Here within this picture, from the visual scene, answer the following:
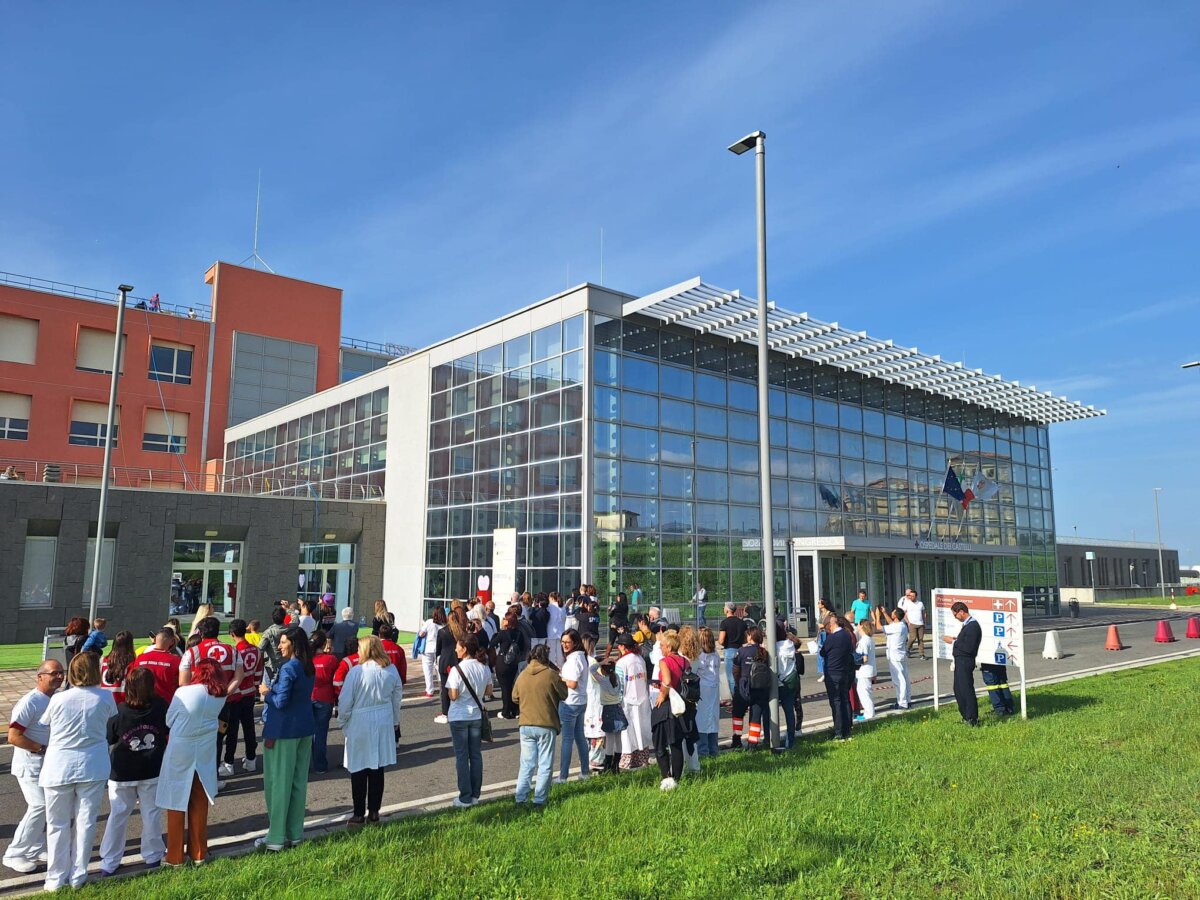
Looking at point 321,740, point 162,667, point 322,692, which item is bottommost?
point 321,740

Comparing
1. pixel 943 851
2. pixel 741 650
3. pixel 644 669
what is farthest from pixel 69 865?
pixel 741 650

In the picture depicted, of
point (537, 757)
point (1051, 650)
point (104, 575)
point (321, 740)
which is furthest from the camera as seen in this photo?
point (104, 575)

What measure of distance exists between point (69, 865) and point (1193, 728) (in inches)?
488

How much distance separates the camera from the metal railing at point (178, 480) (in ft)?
97.1

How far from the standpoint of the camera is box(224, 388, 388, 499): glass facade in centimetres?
3353

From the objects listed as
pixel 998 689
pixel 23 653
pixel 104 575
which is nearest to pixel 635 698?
pixel 998 689

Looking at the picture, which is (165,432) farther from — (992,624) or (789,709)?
(992,624)

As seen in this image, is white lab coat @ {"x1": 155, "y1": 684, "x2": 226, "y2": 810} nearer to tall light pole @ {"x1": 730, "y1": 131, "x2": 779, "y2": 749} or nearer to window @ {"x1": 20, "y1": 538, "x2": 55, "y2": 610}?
tall light pole @ {"x1": 730, "y1": 131, "x2": 779, "y2": 749}

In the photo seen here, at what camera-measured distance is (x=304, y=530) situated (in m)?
30.8

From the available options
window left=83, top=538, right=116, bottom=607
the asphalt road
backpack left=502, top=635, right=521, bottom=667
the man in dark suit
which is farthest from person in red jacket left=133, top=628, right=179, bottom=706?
window left=83, top=538, right=116, bottom=607

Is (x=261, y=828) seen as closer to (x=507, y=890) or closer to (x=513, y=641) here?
(x=507, y=890)

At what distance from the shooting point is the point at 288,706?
7047mm

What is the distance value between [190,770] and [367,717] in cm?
142

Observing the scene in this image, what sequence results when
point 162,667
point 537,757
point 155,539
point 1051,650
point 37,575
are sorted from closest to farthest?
1. point 162,667
2. point 537,757
3. point 1051,650
4. point 37,575
5. point 155,539
